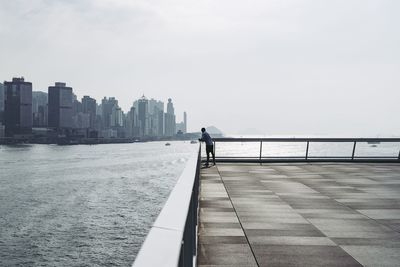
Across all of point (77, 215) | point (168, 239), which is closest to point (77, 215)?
point (77, 215)

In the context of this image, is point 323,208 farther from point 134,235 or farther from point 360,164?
point 134,235

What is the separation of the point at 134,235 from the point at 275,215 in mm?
49516

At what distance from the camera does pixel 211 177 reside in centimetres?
1277

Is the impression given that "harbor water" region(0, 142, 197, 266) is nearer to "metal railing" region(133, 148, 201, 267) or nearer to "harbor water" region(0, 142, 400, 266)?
"harbor water" region(0, 142, 400, 266)

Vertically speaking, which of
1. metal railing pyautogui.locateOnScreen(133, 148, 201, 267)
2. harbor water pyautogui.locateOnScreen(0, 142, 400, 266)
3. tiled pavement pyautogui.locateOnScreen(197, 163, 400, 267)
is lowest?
harbor water pyautogui.locateOnScreen(0, 142, 400, 266)

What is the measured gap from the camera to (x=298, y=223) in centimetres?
662

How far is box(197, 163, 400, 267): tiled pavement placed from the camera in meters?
4.91

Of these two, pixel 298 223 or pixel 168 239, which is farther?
pixel 298 223

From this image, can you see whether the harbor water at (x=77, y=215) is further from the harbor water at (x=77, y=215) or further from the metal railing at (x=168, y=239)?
the metal railing at (x=168, y=239)

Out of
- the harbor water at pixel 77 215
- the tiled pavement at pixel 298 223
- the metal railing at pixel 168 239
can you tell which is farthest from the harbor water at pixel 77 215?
the metal railing at pixel 168 239

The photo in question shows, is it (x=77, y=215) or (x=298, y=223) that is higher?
(x=298, y=223)

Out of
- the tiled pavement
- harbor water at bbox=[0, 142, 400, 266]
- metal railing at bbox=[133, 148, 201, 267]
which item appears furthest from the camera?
harbor water at bbox=[0, 142, 400, 266]

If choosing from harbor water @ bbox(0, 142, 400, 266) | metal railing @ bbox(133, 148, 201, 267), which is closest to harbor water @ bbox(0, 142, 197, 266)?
harbor water @ bbox(0, 142, 400, 266)

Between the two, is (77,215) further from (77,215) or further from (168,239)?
(168,239)
